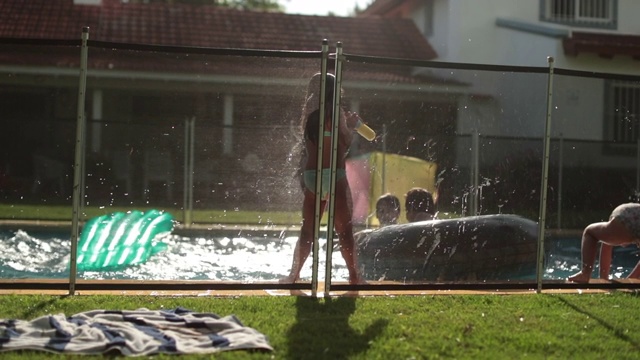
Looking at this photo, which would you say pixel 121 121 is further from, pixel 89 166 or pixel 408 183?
pixel 408 183

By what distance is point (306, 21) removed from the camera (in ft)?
87.1

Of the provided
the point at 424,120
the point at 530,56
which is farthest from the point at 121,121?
the point at 530,56

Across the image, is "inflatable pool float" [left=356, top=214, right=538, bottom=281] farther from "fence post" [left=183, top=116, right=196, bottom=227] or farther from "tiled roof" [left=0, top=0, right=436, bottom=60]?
"tiled roof" [left=0, top=0, right=436, bottom=60]

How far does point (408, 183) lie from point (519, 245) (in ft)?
3.68

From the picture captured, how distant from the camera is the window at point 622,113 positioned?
364 inches

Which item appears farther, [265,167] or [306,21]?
[306,21]

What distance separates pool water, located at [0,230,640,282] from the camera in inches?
320

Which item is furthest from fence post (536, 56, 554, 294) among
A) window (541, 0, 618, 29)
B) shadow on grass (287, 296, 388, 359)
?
window (541, 0, 618, 29)

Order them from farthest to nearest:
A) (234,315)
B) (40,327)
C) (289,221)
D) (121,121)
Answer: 1. (121,121)
2. (289,221)
3. (234,315)
4. (40,327)

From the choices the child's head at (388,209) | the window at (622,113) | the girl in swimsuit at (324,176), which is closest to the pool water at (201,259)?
the girl in swimsuit at (324,176)

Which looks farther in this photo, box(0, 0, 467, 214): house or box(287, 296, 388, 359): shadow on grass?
box(0, 0, 467, 214): house

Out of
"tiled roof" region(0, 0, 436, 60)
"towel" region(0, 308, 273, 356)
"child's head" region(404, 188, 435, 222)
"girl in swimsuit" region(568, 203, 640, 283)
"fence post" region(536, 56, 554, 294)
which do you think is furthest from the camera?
"tiled roof" region(0, 0, 436, 60)

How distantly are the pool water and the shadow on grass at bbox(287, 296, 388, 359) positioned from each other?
854 mm

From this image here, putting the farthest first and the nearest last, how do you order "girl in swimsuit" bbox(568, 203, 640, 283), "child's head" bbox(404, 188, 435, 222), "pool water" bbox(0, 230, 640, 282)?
"girl in swimsuit" bbox(568, 203, 640, 283)
"child's head" bbox(404, 188, 435, 222)
"pool water" bbox(0, 230, 640, 282)
